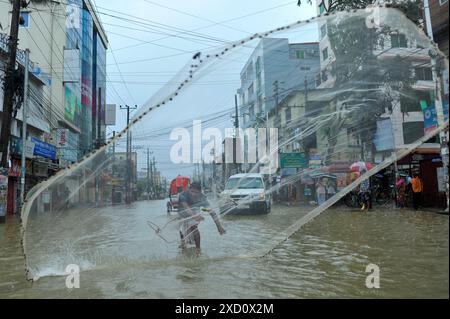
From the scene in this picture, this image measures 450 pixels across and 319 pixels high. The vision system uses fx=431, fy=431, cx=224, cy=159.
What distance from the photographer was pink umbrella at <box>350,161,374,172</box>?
16.9ft

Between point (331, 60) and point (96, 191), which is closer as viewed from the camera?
point (331, 60)

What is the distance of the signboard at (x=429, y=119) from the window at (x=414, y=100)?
98 millimetres

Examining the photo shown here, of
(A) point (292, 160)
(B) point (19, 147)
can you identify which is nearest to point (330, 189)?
(A) point (292, 160)

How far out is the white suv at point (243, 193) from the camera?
550cm

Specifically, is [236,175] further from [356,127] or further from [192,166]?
[356,127]

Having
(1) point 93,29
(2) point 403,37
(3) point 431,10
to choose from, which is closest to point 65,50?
(1) point 93,29

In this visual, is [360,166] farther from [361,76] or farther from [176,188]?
[176,188]

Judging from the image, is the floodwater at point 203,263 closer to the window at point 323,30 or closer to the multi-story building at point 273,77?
the multi-story building at point 273,77

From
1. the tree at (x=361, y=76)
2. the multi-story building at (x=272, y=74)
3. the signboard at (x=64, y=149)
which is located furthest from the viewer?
the signboard at (x=64, y=149)

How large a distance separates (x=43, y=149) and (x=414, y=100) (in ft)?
81.9

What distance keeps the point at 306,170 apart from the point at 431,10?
10.3 meters

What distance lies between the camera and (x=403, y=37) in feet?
13.8

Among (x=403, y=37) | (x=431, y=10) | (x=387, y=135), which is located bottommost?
(x=387, y=135)

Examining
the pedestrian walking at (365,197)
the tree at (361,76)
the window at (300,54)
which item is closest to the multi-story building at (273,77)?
the window at (300,54)
